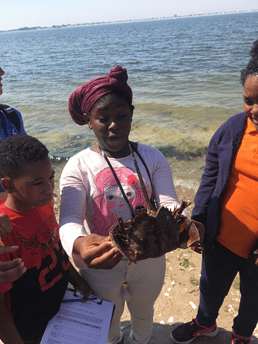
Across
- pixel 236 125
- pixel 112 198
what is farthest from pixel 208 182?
pixel 112 198

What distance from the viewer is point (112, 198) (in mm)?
1759

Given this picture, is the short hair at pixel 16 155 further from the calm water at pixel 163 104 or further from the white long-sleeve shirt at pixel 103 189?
the calm water at pixel 163 104

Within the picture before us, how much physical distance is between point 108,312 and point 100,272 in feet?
0.82

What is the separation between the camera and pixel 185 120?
970 cm

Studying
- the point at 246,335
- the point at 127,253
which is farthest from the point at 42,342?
the point at 246,335

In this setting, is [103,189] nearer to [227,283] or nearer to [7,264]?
[7,264]

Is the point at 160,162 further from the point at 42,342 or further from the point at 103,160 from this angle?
the point at 42,342

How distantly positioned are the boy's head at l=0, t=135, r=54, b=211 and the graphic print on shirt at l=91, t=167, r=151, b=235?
1.08ft

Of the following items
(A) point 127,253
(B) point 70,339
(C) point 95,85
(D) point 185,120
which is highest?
(C) point 95,85

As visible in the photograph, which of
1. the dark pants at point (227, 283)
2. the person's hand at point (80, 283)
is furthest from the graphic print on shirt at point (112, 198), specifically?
the dark pants at point (227, 283)

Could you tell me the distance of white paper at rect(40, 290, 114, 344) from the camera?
1.60 metres

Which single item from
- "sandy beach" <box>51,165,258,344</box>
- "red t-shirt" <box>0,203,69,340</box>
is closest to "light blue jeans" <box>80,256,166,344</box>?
"red t-shirt" <box>0,203,69,340</box>

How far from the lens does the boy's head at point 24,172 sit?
1.52 meters

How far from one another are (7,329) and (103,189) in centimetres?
97
